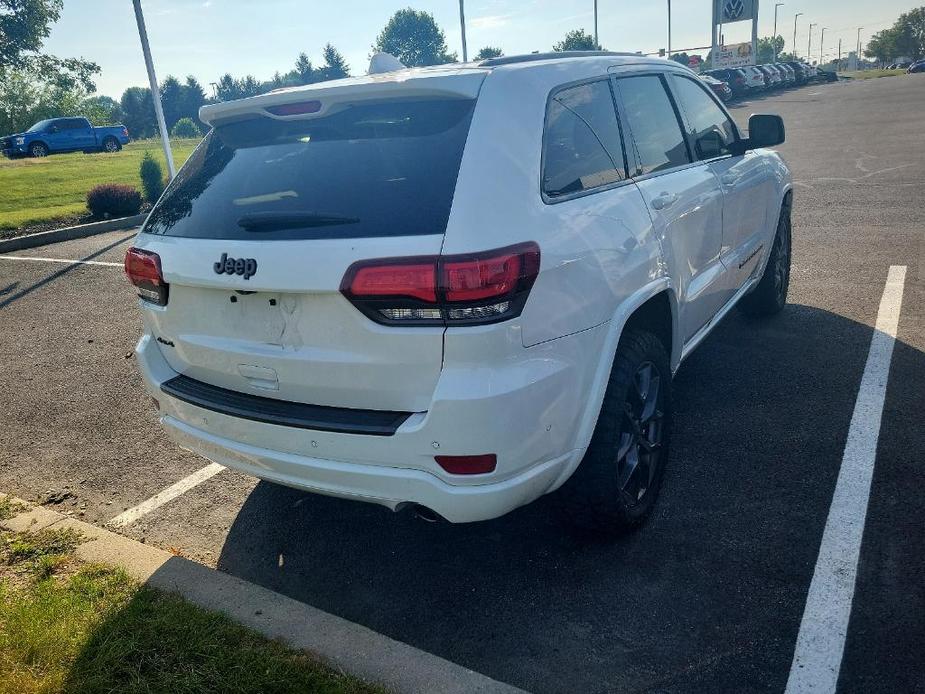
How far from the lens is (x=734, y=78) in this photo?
44250 millimetres

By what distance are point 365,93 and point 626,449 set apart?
5.72 ft

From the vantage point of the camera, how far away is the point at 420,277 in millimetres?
2354

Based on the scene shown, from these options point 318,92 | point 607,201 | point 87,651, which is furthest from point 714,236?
point 87,651

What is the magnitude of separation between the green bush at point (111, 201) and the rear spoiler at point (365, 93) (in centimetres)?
1315

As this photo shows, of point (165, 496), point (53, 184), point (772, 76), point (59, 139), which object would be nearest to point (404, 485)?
point (165, 496)

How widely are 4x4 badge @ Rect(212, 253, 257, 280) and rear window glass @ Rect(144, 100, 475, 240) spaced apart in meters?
0.10

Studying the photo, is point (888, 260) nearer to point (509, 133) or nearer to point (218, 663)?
point (509, 133)

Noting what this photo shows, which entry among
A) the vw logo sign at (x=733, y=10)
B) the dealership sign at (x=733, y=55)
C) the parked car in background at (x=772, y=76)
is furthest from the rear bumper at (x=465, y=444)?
the vw logo sign at (x=733, y=10)

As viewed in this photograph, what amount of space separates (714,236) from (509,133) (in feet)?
6.20

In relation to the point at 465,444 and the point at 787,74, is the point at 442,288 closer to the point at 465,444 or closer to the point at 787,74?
the point at 465,444

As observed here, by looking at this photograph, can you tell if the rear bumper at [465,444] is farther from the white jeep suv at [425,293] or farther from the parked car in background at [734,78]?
the parked car in background at [734,78]

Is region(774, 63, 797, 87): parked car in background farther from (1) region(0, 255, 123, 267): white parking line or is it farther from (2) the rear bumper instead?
(2) the rear bumper

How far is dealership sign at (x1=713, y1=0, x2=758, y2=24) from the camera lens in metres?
65.0

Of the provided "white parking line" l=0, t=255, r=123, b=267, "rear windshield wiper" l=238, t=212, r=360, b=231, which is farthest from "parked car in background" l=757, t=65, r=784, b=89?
"rear windshield wiper" l=238, t=212, r=360, b=231
